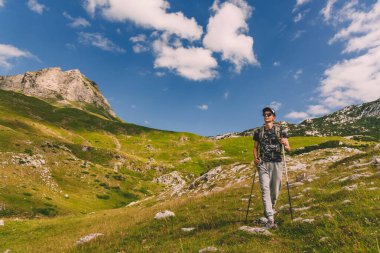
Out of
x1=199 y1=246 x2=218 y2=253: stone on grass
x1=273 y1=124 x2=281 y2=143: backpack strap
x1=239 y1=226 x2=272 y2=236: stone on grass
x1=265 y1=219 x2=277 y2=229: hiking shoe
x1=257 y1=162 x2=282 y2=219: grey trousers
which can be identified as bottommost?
x1=199 y1=246 x2=218 y2=253: stone on grass

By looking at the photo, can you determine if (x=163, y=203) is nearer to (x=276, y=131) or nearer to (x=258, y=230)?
(x=276, y=131)

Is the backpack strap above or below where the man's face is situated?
below

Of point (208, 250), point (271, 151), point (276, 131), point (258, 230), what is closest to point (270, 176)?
point (271, 151)

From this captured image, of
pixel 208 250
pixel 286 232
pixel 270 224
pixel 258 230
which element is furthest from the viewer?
pixel 270 224

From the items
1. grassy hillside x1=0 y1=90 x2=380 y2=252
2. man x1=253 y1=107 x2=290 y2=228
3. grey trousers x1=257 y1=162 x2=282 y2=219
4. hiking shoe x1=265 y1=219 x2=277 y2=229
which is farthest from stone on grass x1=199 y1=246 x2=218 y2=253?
man x1=253 y1=107 x2=290 y2=228

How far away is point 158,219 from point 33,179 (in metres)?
38.9

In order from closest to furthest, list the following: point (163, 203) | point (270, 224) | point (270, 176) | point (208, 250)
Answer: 1. point (208, 250)
2. point (270, 224)
3. point (270, 176)
4. point (163, 203)

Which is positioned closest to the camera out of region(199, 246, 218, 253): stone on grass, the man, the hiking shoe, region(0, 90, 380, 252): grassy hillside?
region(199, 246, 218, 253): stone on grass

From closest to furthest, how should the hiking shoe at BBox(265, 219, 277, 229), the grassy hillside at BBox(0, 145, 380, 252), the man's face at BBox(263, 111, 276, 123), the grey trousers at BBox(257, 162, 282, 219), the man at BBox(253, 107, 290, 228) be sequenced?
the grassy hillside at BBox(0, 145, 380, 252) < the hiking shoe at BBox(265, 219, 277, 229) < the grey trousers at BBox(257, 162, 282, 219) < the man at BBox(253, 107, 290, 228) < the man's face at BBox(263, 111, 276, 123)

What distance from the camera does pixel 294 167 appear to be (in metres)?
38.5

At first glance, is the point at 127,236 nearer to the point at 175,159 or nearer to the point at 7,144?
the point at 7,144

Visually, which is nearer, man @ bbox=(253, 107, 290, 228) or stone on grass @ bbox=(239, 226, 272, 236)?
stone on grass @ bbox=(239, 226, 272, 236)

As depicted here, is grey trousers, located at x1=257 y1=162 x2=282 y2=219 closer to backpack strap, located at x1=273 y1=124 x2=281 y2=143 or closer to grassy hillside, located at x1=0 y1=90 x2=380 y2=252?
backpack strap, located at x1=273 y1=124 x2=281 y2=143

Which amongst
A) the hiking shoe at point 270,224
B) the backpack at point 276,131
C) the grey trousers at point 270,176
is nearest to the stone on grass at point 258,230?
the hiking shoe at point 270,224
